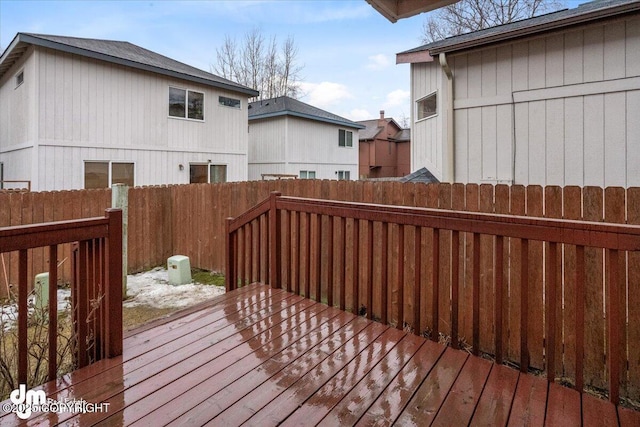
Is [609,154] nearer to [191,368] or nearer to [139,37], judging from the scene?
[191,368]

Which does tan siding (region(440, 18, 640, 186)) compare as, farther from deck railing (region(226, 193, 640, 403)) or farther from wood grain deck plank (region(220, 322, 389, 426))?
wood grain deck plank (region(220, 322, 389, 426))

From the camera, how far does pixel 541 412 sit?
6.12ft

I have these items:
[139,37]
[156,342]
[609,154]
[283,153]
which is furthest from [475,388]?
[139,37]

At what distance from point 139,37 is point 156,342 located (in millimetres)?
18900

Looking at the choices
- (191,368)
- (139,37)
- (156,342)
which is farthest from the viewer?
(139,37)

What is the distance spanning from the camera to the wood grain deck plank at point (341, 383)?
182cm

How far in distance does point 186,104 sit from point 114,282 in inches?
398

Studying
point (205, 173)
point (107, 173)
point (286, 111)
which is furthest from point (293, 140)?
point (107, 173)

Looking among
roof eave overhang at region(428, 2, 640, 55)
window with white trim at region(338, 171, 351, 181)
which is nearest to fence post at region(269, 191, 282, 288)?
roof eave overhang at region(428, 2, 640, 55)

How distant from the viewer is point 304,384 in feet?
6.90

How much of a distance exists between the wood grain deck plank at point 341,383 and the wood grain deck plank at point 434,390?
0.34 metres

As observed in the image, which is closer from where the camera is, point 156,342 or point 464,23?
point 156,342

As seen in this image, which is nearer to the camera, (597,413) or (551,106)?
(597,413)

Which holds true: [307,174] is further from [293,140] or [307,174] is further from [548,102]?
[548,102]
